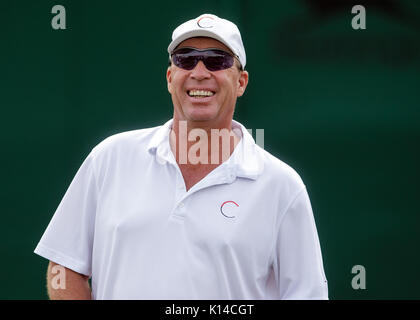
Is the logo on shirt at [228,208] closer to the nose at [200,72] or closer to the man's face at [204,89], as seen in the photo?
the man's face at [204,89]

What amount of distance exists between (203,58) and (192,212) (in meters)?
0.57

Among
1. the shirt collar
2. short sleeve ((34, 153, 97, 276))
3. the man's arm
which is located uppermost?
the shirt collar

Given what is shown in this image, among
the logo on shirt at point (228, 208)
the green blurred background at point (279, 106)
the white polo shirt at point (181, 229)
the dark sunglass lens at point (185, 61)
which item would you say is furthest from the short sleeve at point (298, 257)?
the green blurred background at point (279, 106)

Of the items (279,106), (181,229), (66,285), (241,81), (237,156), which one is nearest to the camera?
(181,229)

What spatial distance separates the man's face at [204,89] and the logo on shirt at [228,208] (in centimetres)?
31

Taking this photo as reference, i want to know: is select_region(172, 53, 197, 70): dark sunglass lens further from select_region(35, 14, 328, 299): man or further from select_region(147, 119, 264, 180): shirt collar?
select_region(147, 119, 264, 180): shirt collar

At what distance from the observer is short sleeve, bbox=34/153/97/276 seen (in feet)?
7.89

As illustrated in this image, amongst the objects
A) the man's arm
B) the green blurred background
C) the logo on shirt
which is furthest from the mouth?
the green blurred background

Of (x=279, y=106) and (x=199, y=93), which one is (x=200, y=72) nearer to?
(x=199, y=93)

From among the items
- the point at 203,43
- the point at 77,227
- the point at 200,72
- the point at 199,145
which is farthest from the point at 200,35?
the point at 77,227

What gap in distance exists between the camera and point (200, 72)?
249 centimetres
